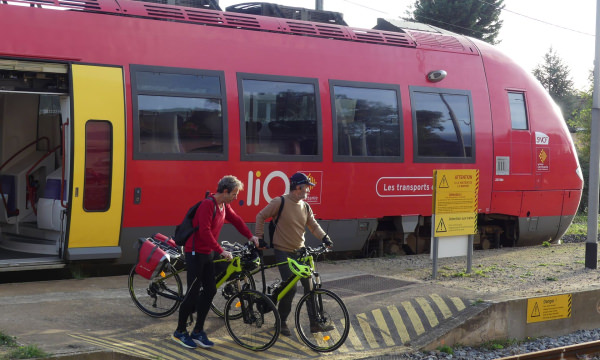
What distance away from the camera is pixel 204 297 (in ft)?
23.2

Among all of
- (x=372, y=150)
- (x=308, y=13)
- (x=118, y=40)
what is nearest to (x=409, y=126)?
(x=372, y=150)

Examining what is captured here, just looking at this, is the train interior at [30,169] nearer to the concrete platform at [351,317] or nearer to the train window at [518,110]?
the concrete platform at [351,317]

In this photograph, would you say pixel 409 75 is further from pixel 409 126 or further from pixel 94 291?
pixel 94 291

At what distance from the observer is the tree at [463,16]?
135ft

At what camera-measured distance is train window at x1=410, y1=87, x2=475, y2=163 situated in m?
12.3

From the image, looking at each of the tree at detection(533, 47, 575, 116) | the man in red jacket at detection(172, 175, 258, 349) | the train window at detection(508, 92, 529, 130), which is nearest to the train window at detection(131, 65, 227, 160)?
the man in red jacket at detection(172, 175, 258, 349)

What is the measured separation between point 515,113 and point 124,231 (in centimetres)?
749

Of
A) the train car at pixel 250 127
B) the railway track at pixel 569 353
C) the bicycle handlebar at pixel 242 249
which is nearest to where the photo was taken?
the bicycle handlebar at pixel 242 249

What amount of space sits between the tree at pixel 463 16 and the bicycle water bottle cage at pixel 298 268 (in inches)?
1394

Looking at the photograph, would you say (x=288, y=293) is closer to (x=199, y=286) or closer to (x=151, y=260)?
(x=199, y=286)

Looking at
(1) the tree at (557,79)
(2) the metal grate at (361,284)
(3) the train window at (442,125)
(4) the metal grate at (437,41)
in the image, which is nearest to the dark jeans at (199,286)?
(2) the metal grate at (361,284)

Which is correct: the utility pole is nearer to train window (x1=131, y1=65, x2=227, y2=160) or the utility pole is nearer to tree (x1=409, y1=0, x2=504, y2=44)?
train window (x1=131, y1=65, x2=227, y2=160)

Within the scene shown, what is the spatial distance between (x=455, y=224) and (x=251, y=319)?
451cm

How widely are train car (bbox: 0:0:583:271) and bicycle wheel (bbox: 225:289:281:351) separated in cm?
271
